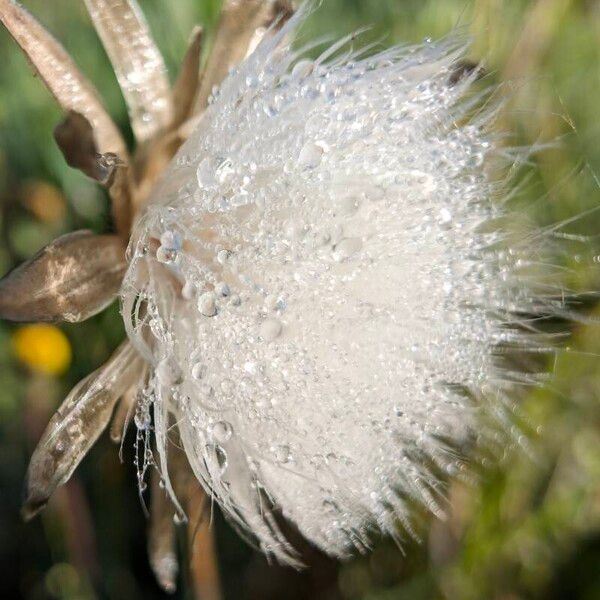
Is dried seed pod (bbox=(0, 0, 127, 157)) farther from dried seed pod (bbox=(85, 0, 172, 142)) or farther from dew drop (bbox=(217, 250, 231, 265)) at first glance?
dew drop (bbox=(217, 250, 231, 265))

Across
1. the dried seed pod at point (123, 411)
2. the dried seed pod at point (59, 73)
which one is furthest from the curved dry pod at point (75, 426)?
the dried seed pod at point (59, 73)

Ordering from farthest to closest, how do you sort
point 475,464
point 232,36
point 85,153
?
point 475,464 < point 232,36 < point 85,153

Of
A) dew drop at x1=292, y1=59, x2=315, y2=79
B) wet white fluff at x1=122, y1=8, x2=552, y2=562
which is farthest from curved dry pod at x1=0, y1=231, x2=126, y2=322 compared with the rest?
dew drop at x1=292, y1=59, x2=315, y2=79

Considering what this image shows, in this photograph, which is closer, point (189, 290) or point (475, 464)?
point (189, 290)

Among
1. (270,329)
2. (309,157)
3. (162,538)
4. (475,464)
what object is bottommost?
(475,464)

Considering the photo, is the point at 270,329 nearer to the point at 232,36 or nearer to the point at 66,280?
the point at 66,280

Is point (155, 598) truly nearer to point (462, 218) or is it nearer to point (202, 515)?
point (202, 515)

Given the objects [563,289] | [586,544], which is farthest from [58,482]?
[586,544]

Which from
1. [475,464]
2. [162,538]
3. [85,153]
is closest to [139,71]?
[85,153]
